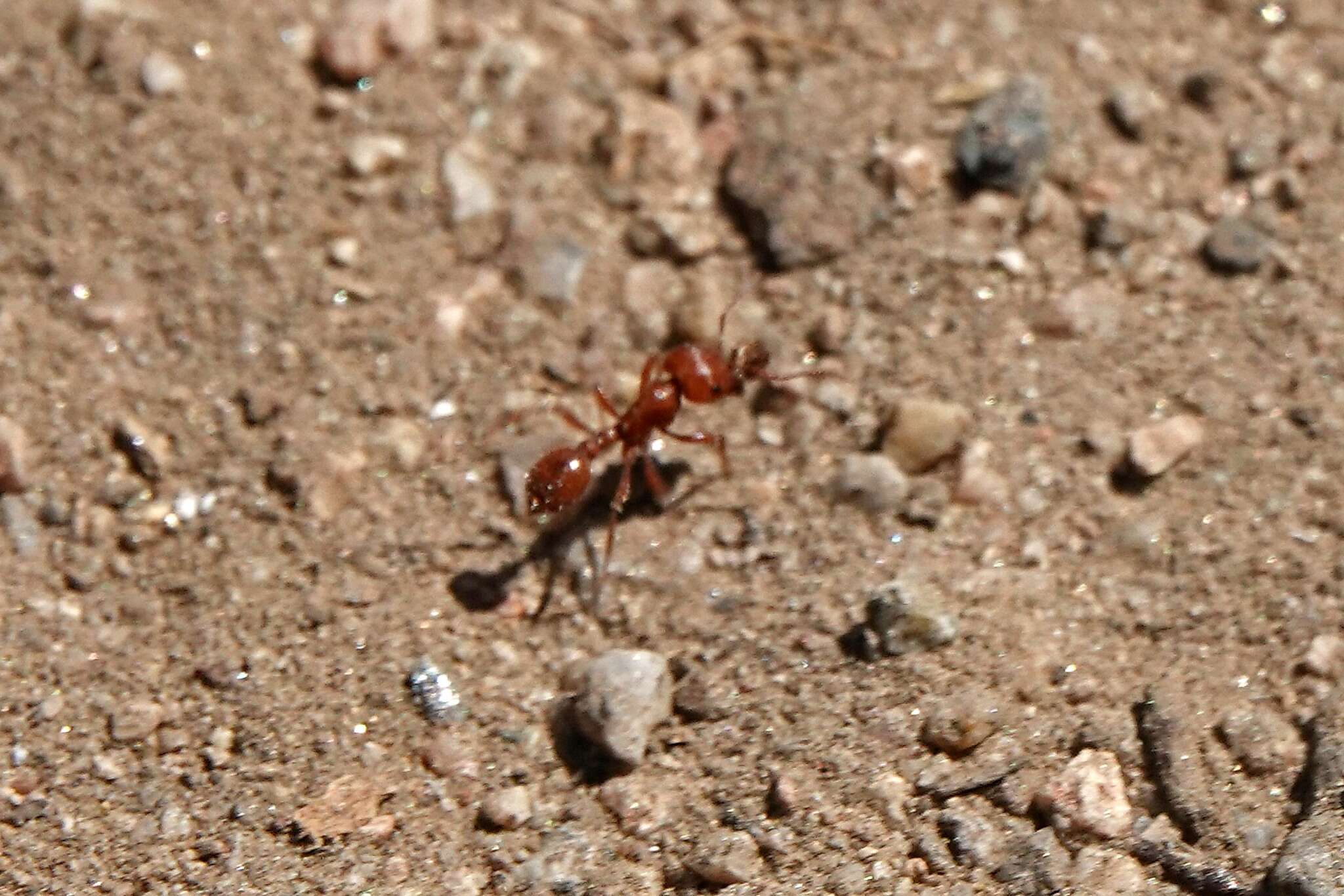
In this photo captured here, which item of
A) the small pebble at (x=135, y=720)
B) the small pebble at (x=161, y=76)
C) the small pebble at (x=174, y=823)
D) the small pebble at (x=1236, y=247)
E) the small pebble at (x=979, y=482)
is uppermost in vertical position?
the small pebble at (x=1236, y=247)

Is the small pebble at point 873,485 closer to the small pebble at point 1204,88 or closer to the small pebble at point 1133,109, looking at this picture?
the small pebble at point 1133,109

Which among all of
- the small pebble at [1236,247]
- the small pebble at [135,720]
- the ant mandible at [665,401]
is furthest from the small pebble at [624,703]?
the small pebble at [1236,247]

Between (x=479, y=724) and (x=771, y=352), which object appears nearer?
(x=479, y=724)

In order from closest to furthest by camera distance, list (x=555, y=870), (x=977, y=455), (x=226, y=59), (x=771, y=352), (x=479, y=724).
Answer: (x=555, y=870), (x=479, y=724), (x=977, y=455), (x=771, y=352), (x=226, y=59)

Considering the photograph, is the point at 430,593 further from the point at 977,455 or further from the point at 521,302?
the point at 977,455

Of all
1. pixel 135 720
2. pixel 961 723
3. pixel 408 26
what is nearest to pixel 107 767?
pixel 135 720

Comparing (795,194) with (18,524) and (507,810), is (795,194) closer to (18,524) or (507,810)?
(507,810)

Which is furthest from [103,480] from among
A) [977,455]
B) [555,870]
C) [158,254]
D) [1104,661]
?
[1104,661]
